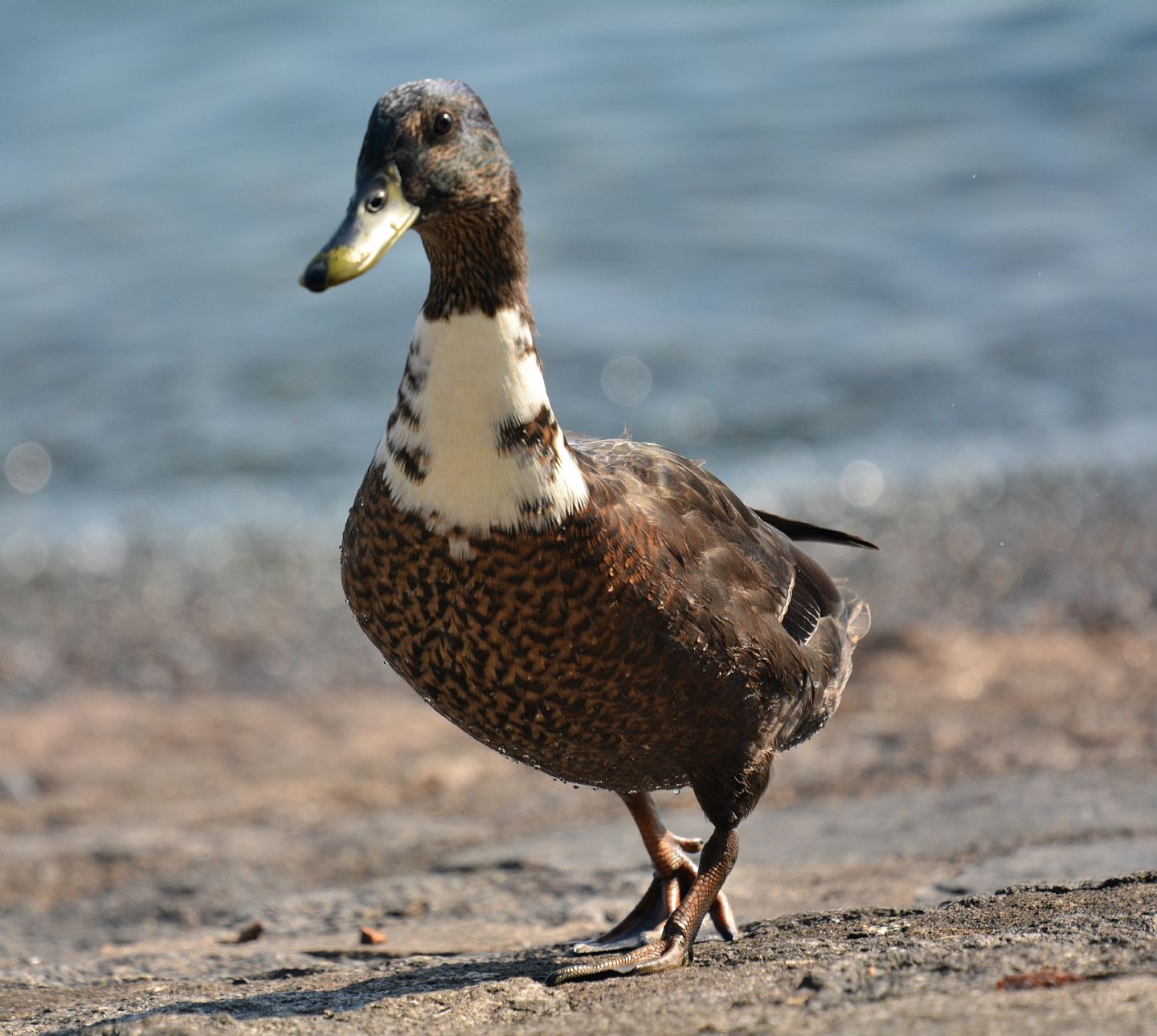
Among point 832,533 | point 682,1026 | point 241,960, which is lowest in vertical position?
point 241,960

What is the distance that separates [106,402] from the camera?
1062cm

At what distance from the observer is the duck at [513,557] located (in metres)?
3.16

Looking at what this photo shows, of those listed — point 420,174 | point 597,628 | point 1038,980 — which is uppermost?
point 420,174

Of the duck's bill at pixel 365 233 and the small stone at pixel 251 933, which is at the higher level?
the duck's bill at pixel 365 233

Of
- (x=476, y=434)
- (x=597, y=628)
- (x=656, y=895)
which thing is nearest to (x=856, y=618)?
(x=656, y=895)

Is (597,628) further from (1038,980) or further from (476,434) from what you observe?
(1038,980)

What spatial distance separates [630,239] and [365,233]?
9.42 metres

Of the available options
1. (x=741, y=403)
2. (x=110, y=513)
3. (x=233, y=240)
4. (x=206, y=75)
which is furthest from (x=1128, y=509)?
(x=206, y=75)

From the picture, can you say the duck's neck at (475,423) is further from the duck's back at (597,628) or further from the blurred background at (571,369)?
the blurred background at (571,369)

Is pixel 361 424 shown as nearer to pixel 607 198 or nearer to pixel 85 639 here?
pixel 85 639

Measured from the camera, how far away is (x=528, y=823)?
18.2ft

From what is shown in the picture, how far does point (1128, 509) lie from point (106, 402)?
6.61 m

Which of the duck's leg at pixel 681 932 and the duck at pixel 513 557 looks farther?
the duck's leg at pixel 681 932

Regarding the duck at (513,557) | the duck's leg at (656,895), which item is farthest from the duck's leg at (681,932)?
the duck's leg at (656,895)
